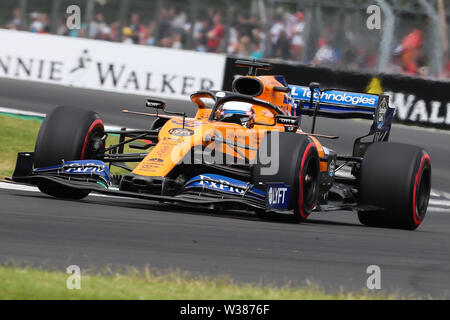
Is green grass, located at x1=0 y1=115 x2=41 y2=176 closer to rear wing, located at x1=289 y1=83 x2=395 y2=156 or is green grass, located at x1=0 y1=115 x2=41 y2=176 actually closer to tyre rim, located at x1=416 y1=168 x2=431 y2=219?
rear wing, located at x1=289 y1=83 x2=395 y2=156

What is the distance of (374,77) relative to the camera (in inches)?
768

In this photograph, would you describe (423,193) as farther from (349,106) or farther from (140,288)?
(140,288)

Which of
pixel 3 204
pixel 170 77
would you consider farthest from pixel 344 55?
pixel 3 204

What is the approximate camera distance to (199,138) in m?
9.05

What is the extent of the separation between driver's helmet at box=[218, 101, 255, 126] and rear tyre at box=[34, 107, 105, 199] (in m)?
1.25

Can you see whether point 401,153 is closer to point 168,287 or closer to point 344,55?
point 168,287

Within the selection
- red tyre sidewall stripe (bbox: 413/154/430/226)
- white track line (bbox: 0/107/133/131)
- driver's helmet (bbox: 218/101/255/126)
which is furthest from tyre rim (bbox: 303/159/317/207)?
white track line (bbox: 0/107/133/131)

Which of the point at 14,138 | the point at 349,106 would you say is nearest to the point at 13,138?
the point at 14,138

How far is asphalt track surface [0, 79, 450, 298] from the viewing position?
6.32 m

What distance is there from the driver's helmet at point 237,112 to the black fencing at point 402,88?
993 cm

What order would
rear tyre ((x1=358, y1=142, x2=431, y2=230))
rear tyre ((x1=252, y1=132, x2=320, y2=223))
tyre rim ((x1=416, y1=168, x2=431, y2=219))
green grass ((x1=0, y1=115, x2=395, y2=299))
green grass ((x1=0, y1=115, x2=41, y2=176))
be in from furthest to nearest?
green grass ((x1=0, y1=115, x2=41, y2=176)), tyre rim ((x1=416, y1=168, x2=431, y2=219)), rear tyre ((x1=358, y1=142, x2=431, y2=230)), rear tyre ((x1=252, y1=132, x2=320, y2=223)), green grass ((x1=0, y1=115, x2=395, y2=299))

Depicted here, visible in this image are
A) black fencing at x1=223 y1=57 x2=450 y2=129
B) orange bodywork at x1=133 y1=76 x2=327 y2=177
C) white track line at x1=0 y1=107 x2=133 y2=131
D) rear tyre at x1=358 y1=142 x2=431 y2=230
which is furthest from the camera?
black fencing at x1=223 y1=57 x2=450 y2=129

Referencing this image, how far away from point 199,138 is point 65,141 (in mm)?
1264
